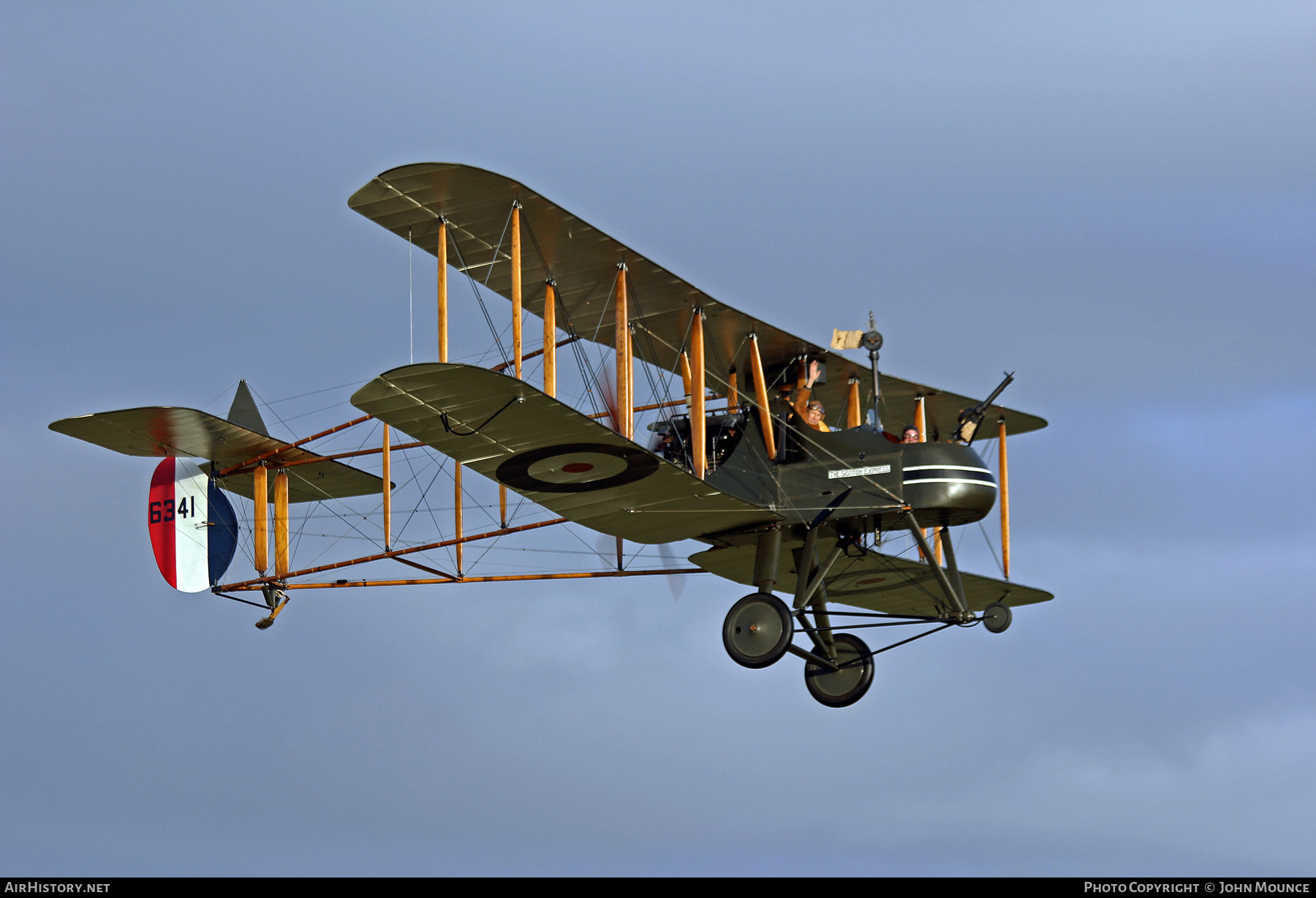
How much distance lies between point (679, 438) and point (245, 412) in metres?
7.82

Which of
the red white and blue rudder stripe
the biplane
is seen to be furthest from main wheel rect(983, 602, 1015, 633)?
the red white and blue rudder stripe

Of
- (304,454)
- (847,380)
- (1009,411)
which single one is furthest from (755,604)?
(304,454)

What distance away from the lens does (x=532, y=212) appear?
19.8 metres

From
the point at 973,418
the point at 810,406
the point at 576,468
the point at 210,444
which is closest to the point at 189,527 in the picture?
the point at 210,444

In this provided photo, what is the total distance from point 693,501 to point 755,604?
4.23 ft

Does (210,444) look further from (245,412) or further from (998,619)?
(998,619)

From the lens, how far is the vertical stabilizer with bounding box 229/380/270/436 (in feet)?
84.5

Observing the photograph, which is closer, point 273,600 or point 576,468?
point 576,468

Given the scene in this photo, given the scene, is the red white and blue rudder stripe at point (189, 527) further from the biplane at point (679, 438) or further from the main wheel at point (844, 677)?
the main wheel at point (844, 677)

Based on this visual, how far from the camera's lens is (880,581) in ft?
77.7

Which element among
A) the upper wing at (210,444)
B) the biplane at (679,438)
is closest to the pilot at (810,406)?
the biplane at (679,438)

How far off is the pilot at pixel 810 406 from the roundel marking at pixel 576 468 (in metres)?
2.48

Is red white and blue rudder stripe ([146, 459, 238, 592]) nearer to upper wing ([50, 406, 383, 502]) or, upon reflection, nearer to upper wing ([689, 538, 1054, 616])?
upper wing ([50, 406, 383, 502])

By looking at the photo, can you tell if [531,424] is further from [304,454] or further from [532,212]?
[304,454]
